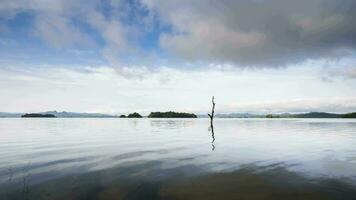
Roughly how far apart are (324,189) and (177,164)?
924cm

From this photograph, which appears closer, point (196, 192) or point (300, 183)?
point (196, 192)

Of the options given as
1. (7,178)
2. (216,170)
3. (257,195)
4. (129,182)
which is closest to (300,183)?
(257,195)

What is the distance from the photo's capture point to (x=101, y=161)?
64.7ft

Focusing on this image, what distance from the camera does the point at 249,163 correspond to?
18797 mm

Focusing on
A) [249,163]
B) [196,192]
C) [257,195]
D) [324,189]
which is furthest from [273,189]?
[249,163]

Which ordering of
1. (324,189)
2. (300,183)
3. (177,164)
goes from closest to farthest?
(324,189) → (300,183) → (177,164)

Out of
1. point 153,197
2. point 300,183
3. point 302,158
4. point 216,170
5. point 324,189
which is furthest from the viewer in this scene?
point 302,158

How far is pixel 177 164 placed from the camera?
18562 millimetres

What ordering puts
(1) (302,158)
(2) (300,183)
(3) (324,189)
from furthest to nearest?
1. (1) (302,158)
2. (2) (300,183)
3. (3) (324,189)

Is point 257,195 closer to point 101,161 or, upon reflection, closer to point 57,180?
point 57,180

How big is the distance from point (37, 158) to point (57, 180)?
8831 millimetres

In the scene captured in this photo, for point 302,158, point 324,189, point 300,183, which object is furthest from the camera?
point 302,158

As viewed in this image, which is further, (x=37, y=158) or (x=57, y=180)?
(x=37, y=158)

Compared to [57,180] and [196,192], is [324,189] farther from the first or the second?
[57,180]
